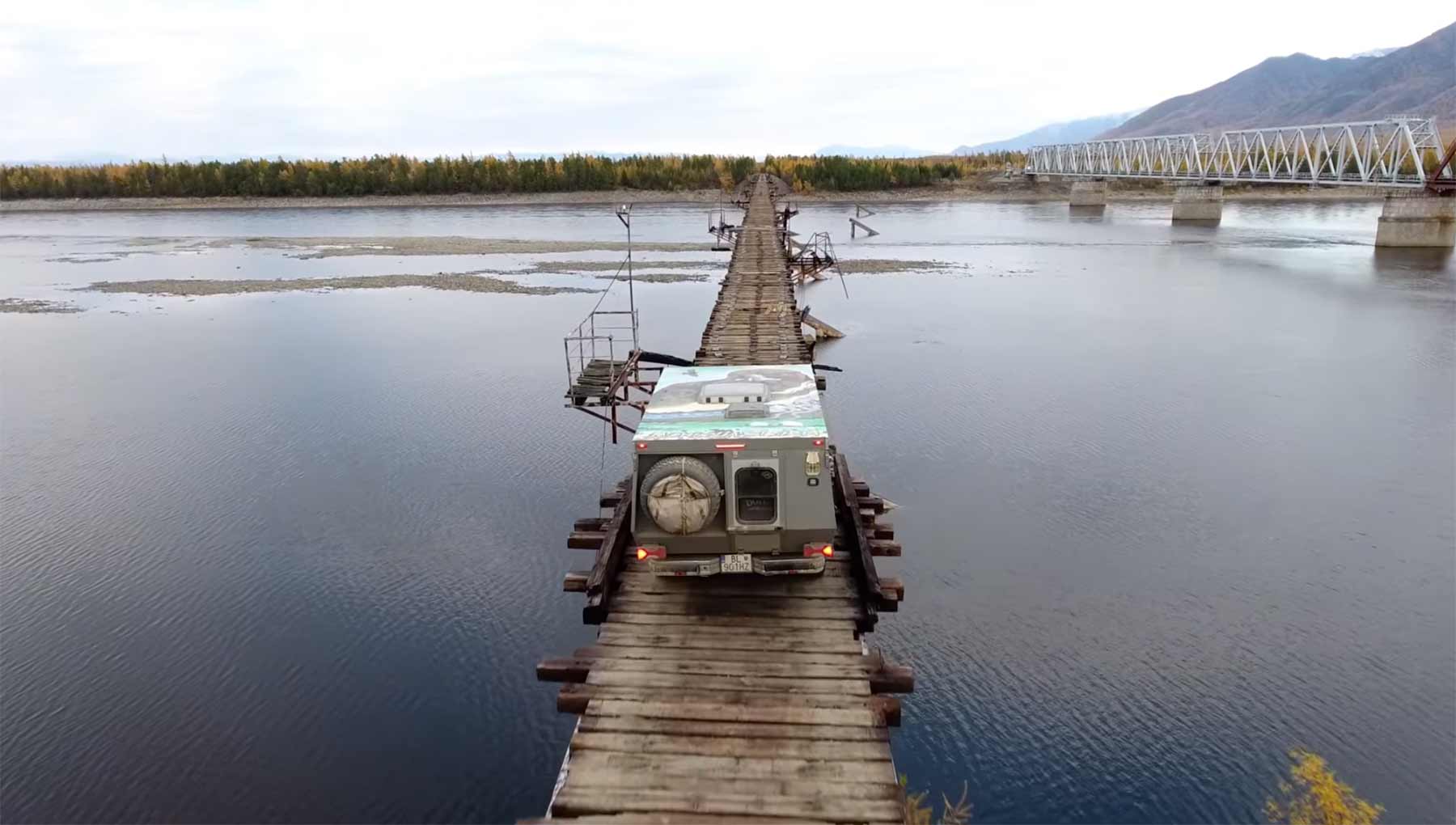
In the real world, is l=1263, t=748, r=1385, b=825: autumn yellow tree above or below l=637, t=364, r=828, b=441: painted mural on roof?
below

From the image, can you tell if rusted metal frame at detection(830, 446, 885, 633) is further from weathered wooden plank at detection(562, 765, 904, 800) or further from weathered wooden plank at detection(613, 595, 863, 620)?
weathered wooden plank at detection(562, 765, 904, 800)

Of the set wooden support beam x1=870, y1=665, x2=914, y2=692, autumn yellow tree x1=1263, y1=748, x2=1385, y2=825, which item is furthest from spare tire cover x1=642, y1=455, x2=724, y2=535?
autumn yellow tree x1=1263, y1=748, x2=1385, y2=825

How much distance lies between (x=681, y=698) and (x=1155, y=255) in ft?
253

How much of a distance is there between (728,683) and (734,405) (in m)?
4.45

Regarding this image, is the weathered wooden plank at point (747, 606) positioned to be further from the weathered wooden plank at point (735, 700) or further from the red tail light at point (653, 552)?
the weathered wooden plank at point (735, 700)

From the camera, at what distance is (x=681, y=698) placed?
11.9 metres

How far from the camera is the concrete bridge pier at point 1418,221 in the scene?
237ft

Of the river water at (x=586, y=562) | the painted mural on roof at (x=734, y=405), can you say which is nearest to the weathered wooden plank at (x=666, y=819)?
the painted mural on roof at (x=734, y=405)

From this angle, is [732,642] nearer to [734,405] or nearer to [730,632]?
[730,632]

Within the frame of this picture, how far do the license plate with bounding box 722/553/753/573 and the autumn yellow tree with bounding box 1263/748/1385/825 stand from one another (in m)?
9.60

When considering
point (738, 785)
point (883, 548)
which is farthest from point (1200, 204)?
point (738, 785)

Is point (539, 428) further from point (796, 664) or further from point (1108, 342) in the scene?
point (1108, 342)

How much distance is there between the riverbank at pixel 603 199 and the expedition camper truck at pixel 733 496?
12462 cm

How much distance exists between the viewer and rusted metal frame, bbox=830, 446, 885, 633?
45.4 feet
